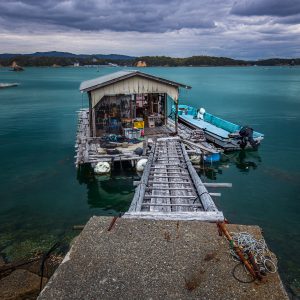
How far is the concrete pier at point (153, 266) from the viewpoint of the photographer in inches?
232

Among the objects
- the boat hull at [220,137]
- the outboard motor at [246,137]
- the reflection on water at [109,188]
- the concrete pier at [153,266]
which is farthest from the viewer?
the boat hull at [220,137]

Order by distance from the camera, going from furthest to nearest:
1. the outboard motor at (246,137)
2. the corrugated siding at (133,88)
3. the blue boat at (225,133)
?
1. the blue boat at (225,133)
2. the outboard motor at (246,137)
3. the corrugated siding at (133,88)

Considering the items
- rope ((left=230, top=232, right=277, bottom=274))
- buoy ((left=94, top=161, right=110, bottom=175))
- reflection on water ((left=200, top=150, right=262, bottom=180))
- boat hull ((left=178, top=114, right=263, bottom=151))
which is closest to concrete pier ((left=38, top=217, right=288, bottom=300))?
rope ((left=230, top=232, right=277, bottom=274))

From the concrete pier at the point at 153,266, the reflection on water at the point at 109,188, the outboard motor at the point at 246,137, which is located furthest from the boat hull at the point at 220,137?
the concrete pier at the point at 153,266

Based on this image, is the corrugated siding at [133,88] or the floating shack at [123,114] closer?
the floating shack at [123,114]

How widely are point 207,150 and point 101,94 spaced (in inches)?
355

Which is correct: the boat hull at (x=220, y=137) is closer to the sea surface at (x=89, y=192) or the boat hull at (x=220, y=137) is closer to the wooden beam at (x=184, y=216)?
the sea surface at (x=89, y=192)

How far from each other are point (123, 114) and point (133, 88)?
303 centimetres

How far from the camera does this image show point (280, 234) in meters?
14.2

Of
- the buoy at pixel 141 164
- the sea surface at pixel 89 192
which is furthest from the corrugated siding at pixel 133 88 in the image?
the buoy at pixel 141 164

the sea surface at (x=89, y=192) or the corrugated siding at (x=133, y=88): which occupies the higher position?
the corrugated siding at (x=133, y=88)

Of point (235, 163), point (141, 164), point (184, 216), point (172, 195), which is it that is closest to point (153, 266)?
point (184, 216)

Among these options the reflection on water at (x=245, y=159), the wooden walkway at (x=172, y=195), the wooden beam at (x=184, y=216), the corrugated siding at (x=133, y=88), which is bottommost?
the reflection on water at (x=245, y=159)

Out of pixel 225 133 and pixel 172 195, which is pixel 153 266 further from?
pixel 225 133
